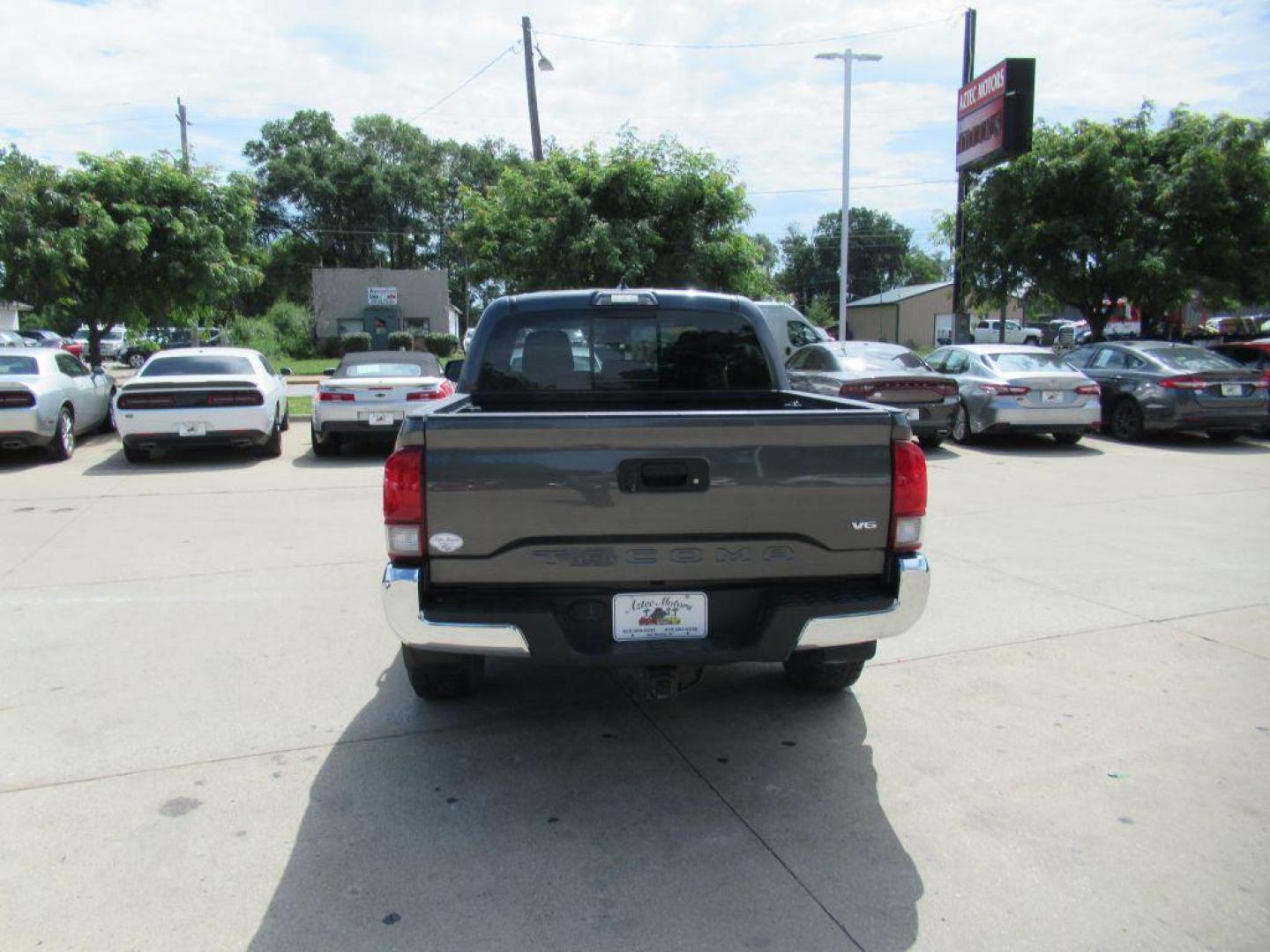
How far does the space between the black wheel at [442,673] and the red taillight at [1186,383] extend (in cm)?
1222

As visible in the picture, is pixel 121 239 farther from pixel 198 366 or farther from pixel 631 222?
pixel 631 222

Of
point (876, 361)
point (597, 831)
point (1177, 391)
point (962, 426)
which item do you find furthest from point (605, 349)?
point (1177, 391)

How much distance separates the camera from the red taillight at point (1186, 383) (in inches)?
513

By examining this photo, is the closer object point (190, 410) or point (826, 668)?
point (826, 668)

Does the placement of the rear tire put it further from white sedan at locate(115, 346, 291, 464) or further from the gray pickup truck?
white sedan at locate(115, 346, 291, 464)

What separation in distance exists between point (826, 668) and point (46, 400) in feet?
35.6

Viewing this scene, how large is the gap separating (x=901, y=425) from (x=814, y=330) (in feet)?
57.0

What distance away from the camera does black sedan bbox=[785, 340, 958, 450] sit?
12242 millimetres

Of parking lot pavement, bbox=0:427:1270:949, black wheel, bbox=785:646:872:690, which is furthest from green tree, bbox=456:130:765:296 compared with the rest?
black wheel, bbox=785:646:872:690

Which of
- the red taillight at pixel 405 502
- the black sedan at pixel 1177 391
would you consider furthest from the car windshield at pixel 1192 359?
the red taillight at pixel 405 502

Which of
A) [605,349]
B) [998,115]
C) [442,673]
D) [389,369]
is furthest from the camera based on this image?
[998,115]

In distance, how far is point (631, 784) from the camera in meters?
3.62

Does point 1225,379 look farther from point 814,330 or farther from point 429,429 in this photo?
point 429,429

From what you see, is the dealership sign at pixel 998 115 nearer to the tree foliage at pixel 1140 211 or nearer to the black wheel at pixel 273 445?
the tree foliage at pixel 1140 211
